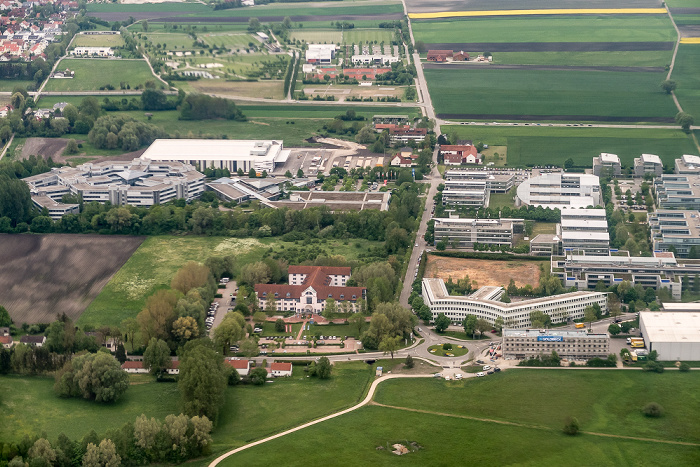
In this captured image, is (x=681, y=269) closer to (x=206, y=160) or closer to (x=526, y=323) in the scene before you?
(x=526, y=323)

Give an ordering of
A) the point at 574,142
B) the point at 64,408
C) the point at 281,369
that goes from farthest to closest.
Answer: the point at 574,142 < the point at 281,369 < the point at 64,408

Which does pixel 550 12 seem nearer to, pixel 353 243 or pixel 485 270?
pixel 353 243

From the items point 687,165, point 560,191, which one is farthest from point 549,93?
point 560,191

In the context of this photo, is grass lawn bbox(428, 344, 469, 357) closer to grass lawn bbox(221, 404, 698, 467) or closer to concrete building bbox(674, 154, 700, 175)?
grass lawn bbox(221, 404, 698, 467)

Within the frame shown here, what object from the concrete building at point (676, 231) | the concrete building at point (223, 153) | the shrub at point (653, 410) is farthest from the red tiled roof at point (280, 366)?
the concrete building at point (223, 153)

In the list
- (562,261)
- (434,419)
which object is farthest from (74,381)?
(562,261)
